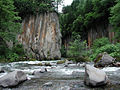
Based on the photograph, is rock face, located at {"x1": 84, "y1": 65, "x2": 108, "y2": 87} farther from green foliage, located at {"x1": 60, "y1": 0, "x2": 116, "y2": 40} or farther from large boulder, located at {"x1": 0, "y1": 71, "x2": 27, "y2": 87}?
green foliage, located at {"x1": 60, "y1": 0, "x2": 116, "y2": 40}

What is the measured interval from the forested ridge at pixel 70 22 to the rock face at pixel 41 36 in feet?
3.97

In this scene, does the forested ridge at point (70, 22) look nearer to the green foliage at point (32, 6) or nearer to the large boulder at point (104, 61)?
the green foliage at point (32, 6)

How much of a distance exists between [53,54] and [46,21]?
6210mm

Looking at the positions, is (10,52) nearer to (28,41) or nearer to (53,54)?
(28,41)

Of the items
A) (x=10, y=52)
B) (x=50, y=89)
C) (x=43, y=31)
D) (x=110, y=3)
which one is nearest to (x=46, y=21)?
(x=43, y=31)

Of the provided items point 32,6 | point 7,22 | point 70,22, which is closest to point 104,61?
point 7,22

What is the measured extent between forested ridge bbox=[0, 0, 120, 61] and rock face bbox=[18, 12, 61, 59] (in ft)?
3.97

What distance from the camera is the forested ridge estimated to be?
14.7 metres

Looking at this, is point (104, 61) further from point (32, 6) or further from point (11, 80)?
point (32, 6)

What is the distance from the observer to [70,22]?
37.6m

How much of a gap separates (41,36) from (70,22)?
1711 cm

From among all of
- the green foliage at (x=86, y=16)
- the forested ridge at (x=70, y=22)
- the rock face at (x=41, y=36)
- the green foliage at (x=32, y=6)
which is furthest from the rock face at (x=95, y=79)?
the green foliage at (x=32, y=6)

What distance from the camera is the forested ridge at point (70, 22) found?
14714mm

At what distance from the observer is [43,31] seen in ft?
74.6
